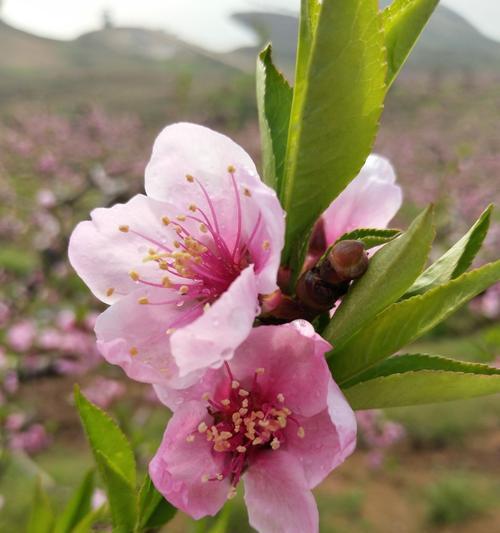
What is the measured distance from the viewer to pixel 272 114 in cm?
66

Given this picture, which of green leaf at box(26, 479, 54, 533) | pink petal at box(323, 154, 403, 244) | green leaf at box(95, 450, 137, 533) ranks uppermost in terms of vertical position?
pink petal at box(323, 154, 403, 244)

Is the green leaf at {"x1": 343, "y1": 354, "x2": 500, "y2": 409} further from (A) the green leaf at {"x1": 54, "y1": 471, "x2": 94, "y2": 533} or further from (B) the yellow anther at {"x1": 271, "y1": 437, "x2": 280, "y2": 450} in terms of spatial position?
(A) the green leaf at {"x1": 54, "y1": 471, "x2": 94, "y2": 533}

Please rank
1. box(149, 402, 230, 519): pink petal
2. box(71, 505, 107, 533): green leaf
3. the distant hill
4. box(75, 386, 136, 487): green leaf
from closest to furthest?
box(149, 402, 230, 519): pink petal → box(75, 386, 136, 487): green leaf → box(71, 505, 107, 533): green leaf → the distant hill

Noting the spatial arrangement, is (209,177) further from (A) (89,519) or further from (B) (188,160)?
(A) (89,519)

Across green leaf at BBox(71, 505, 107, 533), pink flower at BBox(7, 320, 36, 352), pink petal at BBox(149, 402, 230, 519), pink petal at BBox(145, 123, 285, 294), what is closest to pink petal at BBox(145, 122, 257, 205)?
pink petal at BBox(145, 123, 285, 294)

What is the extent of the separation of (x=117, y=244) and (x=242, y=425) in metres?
0.22

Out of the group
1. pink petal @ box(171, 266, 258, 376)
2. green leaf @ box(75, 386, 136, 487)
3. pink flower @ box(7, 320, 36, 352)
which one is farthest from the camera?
pink flower @ box(7, 320, 36, 352)

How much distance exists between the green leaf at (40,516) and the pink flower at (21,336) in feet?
10.6

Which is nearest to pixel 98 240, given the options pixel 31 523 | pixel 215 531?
pixel 31 523

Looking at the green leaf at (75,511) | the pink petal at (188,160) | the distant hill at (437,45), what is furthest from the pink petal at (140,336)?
the distant hill at (437,45)

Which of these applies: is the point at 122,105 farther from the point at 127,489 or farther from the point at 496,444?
the point at 127,489

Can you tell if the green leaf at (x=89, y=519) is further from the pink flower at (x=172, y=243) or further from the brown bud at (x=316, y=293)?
the brown bud at (x=316, y=293)

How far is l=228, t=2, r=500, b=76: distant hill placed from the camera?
14.5 metres

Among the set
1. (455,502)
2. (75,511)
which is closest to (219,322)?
(75,511)
